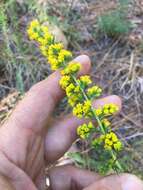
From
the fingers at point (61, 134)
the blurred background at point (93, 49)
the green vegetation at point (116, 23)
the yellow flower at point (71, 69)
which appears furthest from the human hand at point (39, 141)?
the green vegetation at point (116, 23)

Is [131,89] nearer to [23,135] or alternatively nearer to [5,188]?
[23,135]

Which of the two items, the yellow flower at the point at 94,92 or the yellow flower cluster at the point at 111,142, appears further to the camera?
the yellow flower at the point at 94,92

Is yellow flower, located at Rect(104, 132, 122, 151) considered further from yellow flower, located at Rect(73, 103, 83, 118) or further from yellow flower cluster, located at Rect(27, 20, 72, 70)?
yellow flower cluster, located at Rect(27, 20, 72, 70)

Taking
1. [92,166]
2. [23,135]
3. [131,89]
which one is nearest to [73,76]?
[23,135]

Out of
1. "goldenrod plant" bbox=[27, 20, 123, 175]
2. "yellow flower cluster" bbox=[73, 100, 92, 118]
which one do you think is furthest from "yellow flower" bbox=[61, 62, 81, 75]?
"yellow flower cluster" bbox=[73, 100, 92, 118]

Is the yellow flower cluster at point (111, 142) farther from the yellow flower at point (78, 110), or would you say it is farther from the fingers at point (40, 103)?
the fingers at point (40, 103)

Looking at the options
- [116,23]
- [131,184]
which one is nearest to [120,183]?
[131,184]
